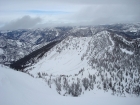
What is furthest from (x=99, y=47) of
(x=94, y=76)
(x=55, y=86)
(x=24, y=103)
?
(x=24, y=103)

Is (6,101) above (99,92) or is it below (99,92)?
above

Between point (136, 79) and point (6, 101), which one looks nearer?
point (6, 101)

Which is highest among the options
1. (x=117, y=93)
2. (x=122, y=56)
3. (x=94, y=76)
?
(x=122, y=56)

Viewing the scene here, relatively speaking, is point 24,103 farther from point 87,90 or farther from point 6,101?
point 87,90

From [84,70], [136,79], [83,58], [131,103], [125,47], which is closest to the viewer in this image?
[131,103]

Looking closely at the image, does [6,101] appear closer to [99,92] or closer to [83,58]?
[99,92]

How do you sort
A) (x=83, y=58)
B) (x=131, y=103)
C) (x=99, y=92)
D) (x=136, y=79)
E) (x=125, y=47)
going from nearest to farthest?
(x=131, y=103) → (x=99, y=92) → (x=136, y=79) → (x=125, y=47) → (x=83, y=58)
